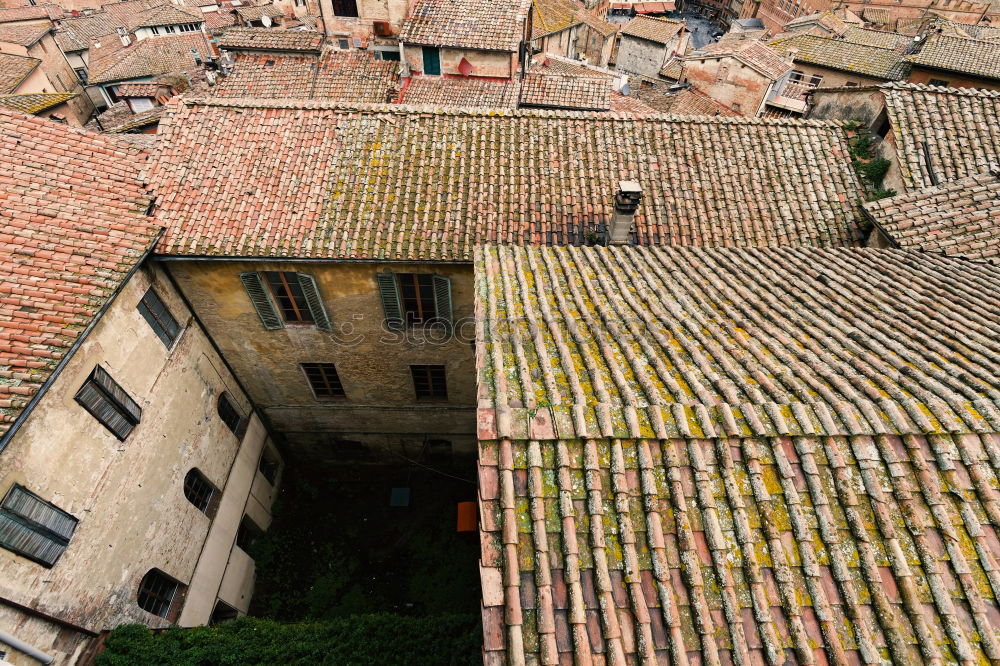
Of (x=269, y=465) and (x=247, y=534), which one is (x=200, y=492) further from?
(x=269, y=465)

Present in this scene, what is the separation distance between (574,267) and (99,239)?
10.4m

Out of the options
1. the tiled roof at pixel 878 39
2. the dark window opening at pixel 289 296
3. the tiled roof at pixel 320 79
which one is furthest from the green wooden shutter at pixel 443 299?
the tiled roof at pixel 878 39

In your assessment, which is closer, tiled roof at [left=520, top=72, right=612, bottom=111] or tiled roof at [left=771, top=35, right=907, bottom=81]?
tiled roof at [left=520, top=72, right=612, bottom=111]

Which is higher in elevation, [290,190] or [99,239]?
[290,190]

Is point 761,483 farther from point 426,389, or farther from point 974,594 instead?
point 426,389

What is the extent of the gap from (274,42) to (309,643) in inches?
1321

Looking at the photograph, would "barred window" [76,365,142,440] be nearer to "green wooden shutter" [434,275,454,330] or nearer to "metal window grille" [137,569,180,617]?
"metal window grille" [137,569,180,617]

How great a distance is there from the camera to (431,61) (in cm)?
2675

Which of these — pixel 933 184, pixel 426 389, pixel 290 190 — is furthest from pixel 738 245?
pixel 290 190

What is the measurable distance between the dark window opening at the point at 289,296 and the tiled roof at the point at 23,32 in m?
61.0

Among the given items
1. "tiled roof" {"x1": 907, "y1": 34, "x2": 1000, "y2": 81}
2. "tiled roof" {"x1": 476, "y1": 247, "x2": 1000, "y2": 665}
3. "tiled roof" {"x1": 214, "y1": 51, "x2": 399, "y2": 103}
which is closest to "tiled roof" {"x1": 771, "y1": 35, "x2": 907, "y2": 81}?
"tiled roof" {"x1": 907, "y1": 34, "x2": 1000, "y2": 81}

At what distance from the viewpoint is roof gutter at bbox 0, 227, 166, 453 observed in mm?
7609

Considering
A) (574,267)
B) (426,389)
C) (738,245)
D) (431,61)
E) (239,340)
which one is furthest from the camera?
(431,61)

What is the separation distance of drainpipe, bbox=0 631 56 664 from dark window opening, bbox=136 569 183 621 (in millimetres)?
2372
